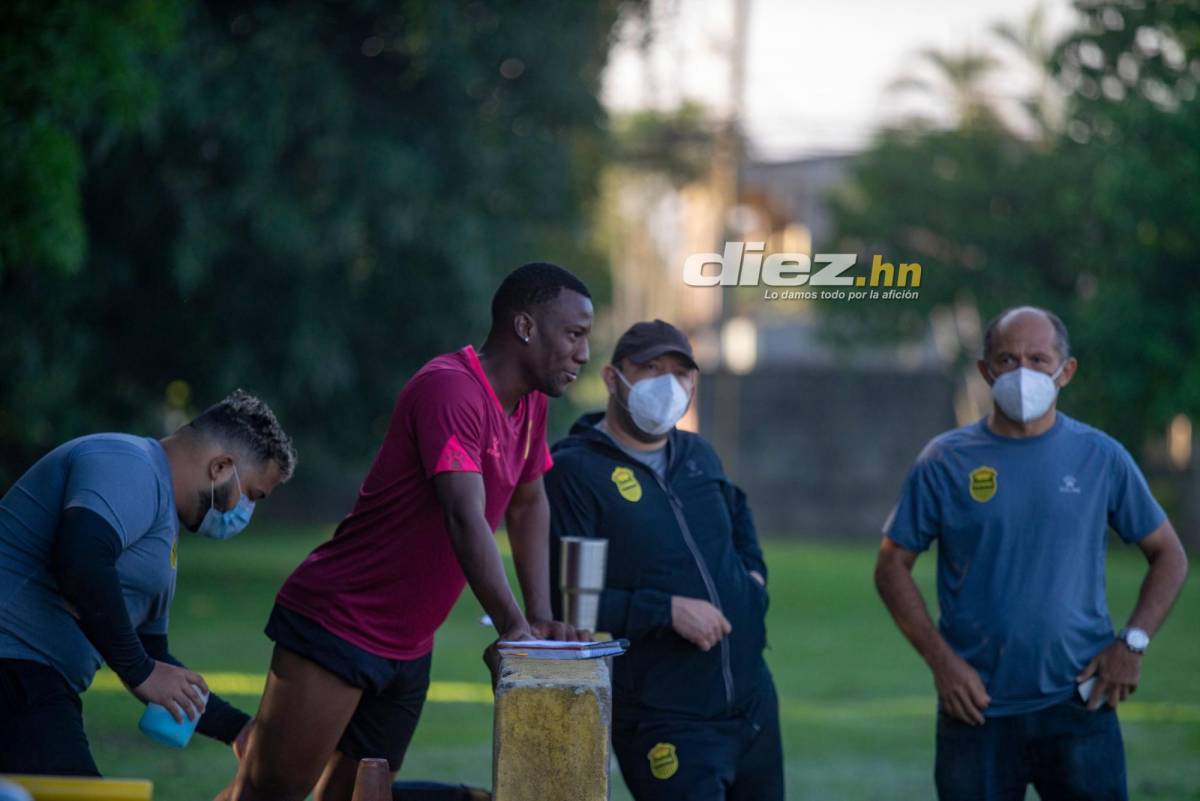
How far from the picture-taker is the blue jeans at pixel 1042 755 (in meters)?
6.09

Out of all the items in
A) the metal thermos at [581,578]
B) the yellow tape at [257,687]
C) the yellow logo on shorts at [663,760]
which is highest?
the metal thermos at [581,578]

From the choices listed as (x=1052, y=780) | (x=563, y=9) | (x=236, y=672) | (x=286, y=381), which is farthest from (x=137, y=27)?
(x=1052, y=780)

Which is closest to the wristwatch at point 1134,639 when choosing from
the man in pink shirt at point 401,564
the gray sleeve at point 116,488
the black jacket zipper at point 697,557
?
the black jacket zipper at point 697,557

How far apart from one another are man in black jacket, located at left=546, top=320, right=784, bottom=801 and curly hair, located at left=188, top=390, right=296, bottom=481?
125 centimetres

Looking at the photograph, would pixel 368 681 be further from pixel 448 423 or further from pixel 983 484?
pixel 983 484

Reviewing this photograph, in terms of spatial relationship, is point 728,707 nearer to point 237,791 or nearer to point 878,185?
point 237,791

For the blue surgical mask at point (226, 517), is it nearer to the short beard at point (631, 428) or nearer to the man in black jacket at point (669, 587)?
the man in black jacket at point (669, 587)

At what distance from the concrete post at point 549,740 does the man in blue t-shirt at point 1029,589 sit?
1.93 metres

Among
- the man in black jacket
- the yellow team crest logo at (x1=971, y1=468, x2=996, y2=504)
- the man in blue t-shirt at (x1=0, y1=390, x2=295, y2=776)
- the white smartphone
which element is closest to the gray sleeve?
the man in blue t-shirt at (x1=0, y1=390, x2=295, y2=776)

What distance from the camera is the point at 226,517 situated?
5336 millimetres

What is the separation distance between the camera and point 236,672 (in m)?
14.6

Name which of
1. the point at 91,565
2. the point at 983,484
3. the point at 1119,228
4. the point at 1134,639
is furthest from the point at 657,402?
the point at 1119,228

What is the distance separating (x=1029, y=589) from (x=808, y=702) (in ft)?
26.2

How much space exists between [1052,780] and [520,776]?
249 centimetres
